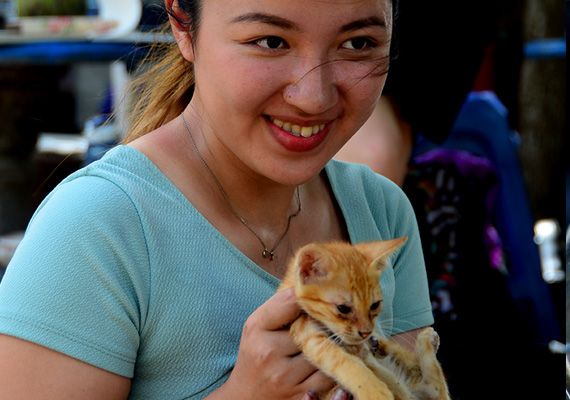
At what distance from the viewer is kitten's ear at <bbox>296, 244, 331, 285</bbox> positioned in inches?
49.4

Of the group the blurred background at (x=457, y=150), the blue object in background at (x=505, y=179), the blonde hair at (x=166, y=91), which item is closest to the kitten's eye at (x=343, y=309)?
the blonde hair at (x=166, y=91)

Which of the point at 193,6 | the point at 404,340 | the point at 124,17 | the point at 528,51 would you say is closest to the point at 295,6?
the point at 193,6

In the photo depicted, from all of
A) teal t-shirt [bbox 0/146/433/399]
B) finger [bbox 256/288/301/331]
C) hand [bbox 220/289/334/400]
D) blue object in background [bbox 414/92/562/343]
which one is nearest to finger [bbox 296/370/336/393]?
hand [bbox 220/289/334/400]

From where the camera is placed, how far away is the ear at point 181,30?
1.64m

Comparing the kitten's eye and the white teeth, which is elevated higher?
the white teeth

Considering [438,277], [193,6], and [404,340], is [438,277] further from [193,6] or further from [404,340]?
[193,6]

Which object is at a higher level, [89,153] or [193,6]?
[193,6]

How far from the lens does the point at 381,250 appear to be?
1.34 meters

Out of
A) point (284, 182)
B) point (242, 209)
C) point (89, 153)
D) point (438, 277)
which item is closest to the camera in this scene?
point (284, 182)

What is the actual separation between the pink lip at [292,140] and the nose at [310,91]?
0.08 metres

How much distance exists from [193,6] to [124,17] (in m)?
2.78

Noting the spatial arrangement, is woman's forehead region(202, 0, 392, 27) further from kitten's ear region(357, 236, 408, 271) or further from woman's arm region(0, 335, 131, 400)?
woman's arm region(0, 335, 131, 400)

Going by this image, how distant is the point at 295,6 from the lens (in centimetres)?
138

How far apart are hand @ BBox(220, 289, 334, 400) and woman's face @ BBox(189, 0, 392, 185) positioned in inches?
13.6
